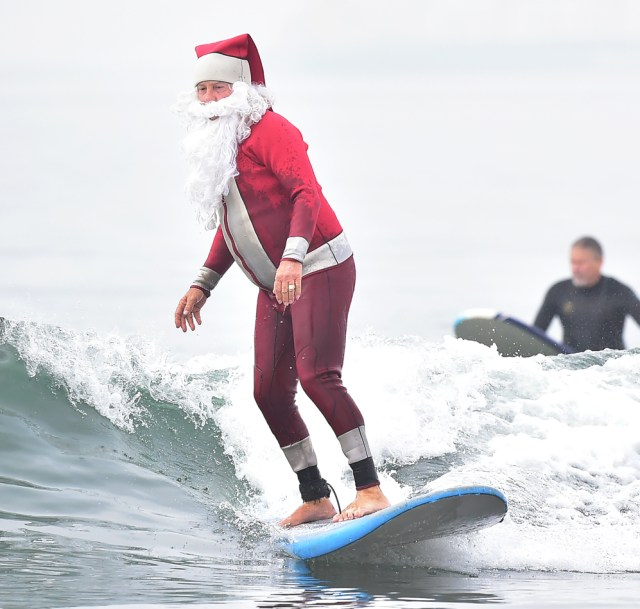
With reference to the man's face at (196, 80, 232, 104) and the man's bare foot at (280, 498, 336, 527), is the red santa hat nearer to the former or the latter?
the man's face at (196, 80, 232, 104)

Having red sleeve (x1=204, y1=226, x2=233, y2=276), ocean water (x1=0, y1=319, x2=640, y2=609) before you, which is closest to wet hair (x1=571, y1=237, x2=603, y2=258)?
ocean water (x1=0, y1=319, x2=640, y2=609)

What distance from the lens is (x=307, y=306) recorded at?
405cm

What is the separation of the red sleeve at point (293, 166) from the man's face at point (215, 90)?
187 mm

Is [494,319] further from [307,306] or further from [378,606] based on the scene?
[378,606]

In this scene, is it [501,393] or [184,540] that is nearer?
[184,540]

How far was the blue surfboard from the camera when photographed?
3744 millimetres

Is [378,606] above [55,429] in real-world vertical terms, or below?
below

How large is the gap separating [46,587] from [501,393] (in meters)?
4.86

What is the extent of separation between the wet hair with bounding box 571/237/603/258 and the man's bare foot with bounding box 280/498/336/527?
6.63m

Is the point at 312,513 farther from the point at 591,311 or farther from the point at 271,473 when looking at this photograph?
the point at 591,311

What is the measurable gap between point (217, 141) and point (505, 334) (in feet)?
→ 22.1

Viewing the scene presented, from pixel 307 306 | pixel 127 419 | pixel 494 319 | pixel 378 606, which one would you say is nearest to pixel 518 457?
pixel 127 419

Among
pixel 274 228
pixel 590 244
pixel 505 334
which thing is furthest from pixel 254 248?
pixel 590 244

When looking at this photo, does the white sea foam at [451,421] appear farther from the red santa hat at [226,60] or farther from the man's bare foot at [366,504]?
the red santa hat at [226,60]
